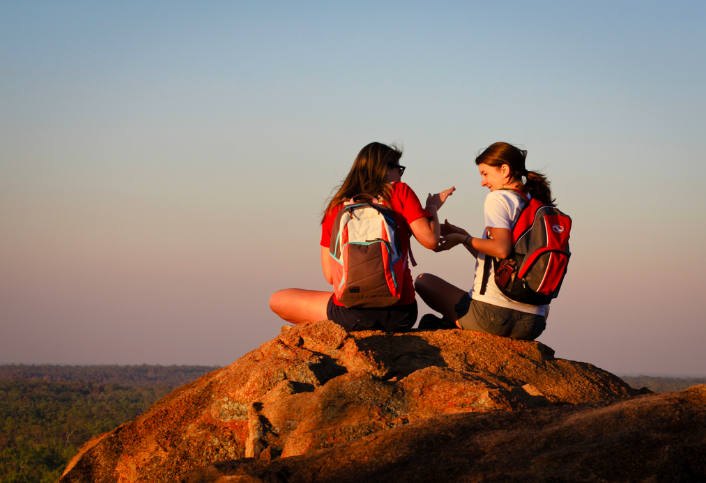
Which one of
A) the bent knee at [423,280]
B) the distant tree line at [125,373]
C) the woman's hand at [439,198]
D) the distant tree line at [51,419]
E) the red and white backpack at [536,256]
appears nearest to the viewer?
the red and white backpack at [536,256]

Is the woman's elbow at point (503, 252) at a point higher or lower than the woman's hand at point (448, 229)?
lower

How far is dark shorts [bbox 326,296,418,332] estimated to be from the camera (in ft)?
16.2

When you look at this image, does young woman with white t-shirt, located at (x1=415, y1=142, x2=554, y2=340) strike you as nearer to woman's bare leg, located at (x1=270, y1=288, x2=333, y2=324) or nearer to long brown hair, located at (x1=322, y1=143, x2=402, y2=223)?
long brown hair, located at (x1=322, y1=143, x2=402, y2=223)

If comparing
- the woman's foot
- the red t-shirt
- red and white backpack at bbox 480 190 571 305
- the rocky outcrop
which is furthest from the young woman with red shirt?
the rocky outcrop

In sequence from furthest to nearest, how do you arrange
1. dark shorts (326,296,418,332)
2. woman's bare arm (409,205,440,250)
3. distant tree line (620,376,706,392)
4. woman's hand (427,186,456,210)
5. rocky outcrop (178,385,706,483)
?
distant tree line (620,376,706,392) → woman's hand (427,186,456,210) → dark shorts (326,296,418,332) → woman's bare arm (409,205,440,250) → rocky outcrop (178,385,706,483)

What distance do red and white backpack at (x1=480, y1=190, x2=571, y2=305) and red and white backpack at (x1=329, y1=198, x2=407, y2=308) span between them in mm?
950

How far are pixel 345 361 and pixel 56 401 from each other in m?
39.4

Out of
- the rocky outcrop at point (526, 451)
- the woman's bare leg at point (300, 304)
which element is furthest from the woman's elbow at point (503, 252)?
the rocky outcrop at point (526, 451)

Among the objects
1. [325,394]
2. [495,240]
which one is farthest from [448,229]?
[325,394]

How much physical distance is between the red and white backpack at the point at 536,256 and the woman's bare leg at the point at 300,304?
171 centimetres

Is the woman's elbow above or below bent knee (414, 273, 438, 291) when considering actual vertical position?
above

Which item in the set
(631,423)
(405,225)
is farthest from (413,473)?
(405,225)

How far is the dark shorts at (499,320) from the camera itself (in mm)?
4895

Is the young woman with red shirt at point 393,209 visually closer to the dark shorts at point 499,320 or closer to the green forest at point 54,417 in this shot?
the dark shorts at point 499,320
